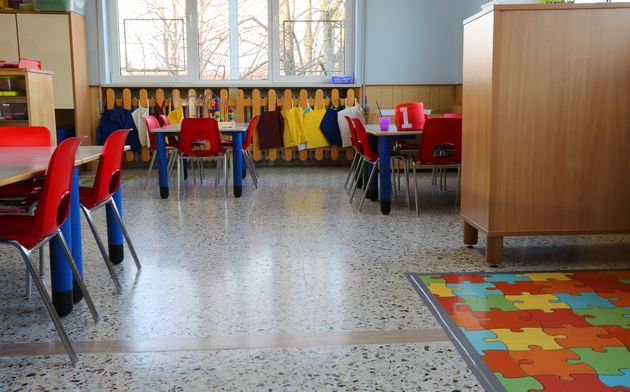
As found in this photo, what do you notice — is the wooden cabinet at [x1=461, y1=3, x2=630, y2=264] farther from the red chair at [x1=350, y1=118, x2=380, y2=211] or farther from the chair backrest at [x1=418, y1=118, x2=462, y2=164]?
the red chair at [x1=350, y1=118, x2=380, y2=211]

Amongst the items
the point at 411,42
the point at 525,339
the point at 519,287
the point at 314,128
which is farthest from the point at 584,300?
the point at 411,42

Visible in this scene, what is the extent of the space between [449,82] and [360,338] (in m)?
6.34

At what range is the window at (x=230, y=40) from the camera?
8180 millimetres

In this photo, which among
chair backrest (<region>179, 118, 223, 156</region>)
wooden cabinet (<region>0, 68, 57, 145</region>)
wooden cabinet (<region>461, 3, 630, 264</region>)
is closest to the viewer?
wooden cabinet (<region>461, 3, 630, 264</region>)

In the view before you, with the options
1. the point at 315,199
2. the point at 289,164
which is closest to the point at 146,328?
the point at 315,199

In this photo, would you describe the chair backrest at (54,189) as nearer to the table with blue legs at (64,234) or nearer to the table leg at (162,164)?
the table with blue legs at (64,234)

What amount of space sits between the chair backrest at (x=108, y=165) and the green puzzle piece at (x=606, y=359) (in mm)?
2093

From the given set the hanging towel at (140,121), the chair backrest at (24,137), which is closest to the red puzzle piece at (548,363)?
the chair backrest at (24,137)

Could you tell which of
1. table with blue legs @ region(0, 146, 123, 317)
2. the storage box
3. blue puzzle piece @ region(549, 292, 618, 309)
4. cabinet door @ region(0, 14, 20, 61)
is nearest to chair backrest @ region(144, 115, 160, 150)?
the storage box

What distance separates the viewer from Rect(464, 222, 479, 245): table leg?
3727mm

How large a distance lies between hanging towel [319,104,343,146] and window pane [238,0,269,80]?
1038 mm

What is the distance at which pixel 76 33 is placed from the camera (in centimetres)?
757

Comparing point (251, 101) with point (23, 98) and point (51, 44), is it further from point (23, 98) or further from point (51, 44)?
point (23, 98)

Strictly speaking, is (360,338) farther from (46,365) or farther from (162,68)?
(162,68)
